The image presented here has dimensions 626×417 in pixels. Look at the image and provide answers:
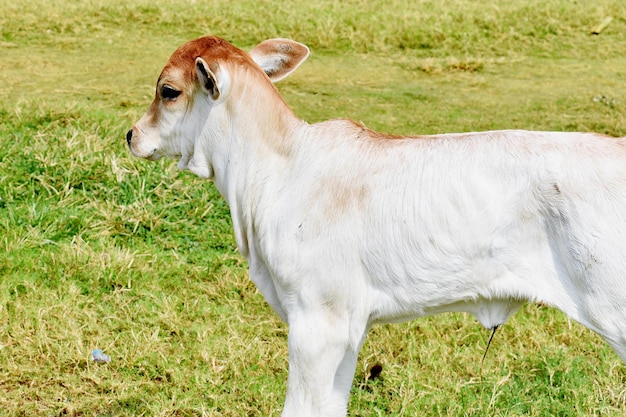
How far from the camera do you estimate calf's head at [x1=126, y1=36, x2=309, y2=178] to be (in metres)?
3.21

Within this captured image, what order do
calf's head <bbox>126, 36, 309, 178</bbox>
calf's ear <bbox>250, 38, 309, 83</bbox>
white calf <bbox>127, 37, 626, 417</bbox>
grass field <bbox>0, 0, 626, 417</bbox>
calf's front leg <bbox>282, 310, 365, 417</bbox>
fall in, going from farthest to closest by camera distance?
1. grass field <bbox>0, 0, 626, 417</bbox>
2. calf's ear <bbox>250, 38, 309, 83</bbox>
3. calf's head <bbox>126, 36, 309, 178</bbox>
4. calf's front leg <bbox>282, 310, 365, 417</bbox>
5. white calf <bbox>127, 37, 626, 417</bbox>

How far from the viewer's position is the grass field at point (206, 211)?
13.2 feet

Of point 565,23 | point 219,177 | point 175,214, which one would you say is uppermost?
point 219,177

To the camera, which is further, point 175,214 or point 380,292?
point 175,214

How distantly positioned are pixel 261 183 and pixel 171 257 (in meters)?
2.04

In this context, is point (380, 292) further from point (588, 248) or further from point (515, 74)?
point (515, 74)

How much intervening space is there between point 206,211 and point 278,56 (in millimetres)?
2099

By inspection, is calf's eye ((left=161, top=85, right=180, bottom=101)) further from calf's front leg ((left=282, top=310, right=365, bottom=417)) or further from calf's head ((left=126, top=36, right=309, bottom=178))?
calf's front leg ((left=282, top=310, right=365, bottom=417))

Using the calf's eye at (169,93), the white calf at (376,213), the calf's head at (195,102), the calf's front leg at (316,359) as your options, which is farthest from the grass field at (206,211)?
the calf's eye at (169,93)

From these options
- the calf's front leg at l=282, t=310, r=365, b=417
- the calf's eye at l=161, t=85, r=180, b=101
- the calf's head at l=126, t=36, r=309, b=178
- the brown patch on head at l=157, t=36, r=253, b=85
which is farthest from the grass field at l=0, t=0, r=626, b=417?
the brown patch on head at l=157, t=36, r=253, b=85

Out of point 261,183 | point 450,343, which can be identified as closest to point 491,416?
point 450,343

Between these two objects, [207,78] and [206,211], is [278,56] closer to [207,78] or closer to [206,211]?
[207,78]

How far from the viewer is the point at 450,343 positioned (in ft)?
14.5

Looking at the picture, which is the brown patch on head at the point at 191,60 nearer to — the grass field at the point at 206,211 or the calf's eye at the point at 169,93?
the calf's eye at the point at 169,93
